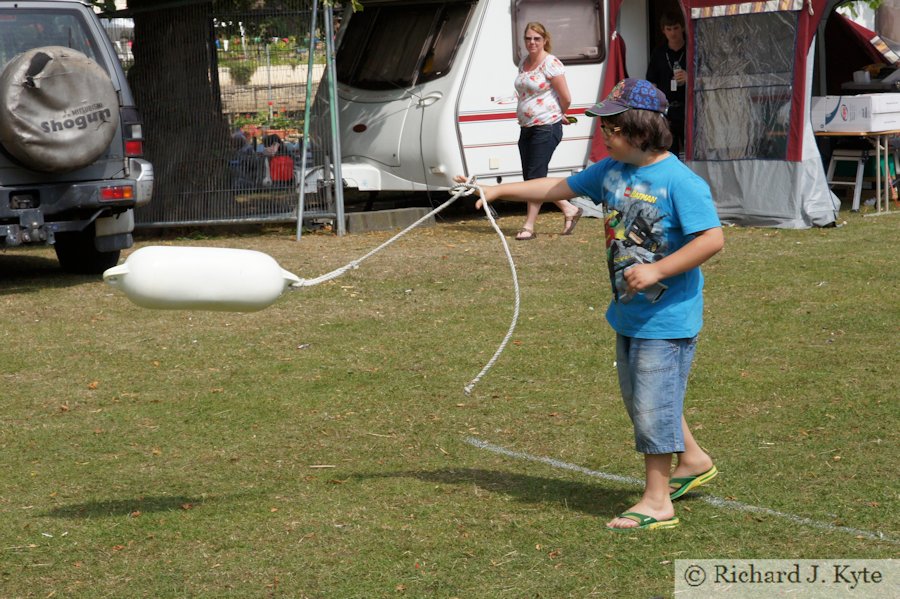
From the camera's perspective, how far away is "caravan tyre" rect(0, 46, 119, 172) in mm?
8570

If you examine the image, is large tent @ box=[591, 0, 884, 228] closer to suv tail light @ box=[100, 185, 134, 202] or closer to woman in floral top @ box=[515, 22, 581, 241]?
woman in floral top @ box=[515, 22, 581, 241]

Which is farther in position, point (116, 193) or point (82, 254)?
point (82, 254)

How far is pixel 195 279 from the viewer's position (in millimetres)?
4332

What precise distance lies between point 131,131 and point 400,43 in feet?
14.5

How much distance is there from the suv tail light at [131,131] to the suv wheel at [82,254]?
2.96ft

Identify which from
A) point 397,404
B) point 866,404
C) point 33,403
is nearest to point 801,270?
point 866,404

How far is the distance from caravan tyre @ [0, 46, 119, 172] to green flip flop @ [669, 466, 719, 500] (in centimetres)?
589

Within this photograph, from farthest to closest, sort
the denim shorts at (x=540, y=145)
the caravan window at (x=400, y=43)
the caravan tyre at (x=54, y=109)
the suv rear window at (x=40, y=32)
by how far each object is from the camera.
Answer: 1. the caravan window at (x=400, y=43)
2. the denim shorts at (x=540, y=145)
3. the suv rear window at (x=40, y=32)
4. the caravan tyre at (x=54, y=109)

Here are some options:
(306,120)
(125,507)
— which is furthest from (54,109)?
(125,507)

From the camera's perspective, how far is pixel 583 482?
4918 millimetres

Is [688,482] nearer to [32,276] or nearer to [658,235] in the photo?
[658,235]

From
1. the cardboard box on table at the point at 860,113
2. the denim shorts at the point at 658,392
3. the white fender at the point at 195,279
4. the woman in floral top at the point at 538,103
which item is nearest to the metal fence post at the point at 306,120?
the woman in floral top at the point at 538,103

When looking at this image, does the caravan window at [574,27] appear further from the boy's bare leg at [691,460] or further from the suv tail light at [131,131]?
the boy's bare leg at [691,460]

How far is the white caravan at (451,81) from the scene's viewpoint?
12.4 m
